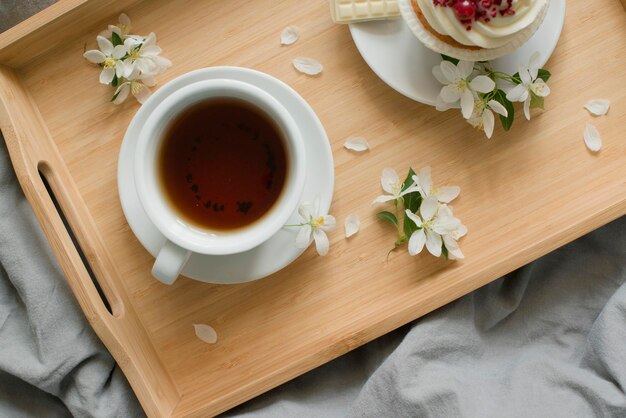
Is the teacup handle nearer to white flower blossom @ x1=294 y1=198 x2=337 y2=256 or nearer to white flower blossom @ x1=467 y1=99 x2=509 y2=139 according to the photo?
white flower blossom @ x1=294 y1=198 x2=337 y2=256

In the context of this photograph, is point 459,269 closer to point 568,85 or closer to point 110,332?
point 568,85

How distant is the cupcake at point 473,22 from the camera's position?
889 millimetres

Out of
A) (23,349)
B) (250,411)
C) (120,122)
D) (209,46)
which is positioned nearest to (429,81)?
(209,46)

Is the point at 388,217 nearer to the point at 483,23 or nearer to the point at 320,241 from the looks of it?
the point at 320,241

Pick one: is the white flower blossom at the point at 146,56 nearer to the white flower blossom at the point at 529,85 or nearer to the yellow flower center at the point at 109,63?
the yellow flower center at the point at 109,63

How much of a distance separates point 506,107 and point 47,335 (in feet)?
2.52

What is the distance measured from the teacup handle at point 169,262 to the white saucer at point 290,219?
93 mm

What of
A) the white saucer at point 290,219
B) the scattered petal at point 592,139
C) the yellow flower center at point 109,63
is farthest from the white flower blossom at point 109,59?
the scattered petal at point 592,139

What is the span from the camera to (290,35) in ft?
3.35

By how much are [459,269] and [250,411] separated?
390 mm

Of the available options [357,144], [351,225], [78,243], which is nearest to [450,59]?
[357,144]

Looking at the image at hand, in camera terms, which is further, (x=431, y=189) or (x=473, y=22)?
(x=431, y=189)

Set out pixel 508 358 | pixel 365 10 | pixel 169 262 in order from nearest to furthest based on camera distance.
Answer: pixel 169 262, pixel 365 10, pixel 508 358

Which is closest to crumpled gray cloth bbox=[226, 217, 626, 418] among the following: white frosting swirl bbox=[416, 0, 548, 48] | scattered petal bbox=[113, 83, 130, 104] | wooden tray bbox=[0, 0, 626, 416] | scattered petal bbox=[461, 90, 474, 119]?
wooden tray bbox=[0, 0, 626, 416]
